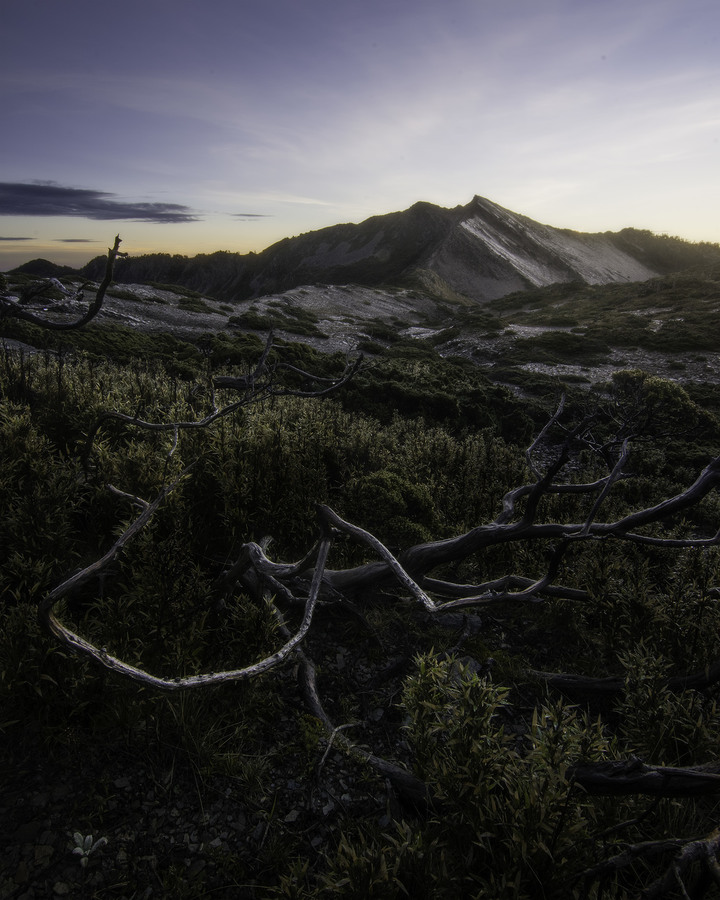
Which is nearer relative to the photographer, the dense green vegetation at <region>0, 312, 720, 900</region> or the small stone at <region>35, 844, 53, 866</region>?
the dense green vegetation at <region>0, 312, 720, 900</region>

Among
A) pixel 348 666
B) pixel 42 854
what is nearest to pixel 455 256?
pixel 348 666

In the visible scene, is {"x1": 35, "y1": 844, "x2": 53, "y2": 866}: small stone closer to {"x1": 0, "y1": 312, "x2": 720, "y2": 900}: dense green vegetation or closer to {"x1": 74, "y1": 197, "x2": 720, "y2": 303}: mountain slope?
{"x1": 0, "y1": 312, "x2": 720, "y2": 900}: dense green vegetation

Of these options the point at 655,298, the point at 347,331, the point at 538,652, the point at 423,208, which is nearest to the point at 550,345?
the point at 347,331

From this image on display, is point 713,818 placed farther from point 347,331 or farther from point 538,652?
point 347,331

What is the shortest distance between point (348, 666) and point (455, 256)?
82632 mm

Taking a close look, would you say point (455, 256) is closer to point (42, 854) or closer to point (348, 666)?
point (348, 666)

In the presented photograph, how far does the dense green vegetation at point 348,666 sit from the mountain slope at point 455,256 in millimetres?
61538

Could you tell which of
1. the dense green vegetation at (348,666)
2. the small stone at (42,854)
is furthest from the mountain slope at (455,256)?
the small stone at (42,854)

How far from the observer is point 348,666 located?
3738mm

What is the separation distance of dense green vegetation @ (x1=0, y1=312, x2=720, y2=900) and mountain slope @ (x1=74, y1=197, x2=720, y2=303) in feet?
202

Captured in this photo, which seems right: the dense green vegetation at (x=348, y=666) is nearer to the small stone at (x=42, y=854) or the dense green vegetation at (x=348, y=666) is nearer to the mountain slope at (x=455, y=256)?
the small stone at (x=42, y=854)

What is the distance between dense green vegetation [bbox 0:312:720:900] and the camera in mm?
2098

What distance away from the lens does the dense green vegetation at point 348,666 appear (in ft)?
6.88

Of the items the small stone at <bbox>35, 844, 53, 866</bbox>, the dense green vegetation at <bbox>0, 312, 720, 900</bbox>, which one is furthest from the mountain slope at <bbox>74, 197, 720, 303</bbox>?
the small stone at <bbox>35, 844, 53, 866</bbox>
